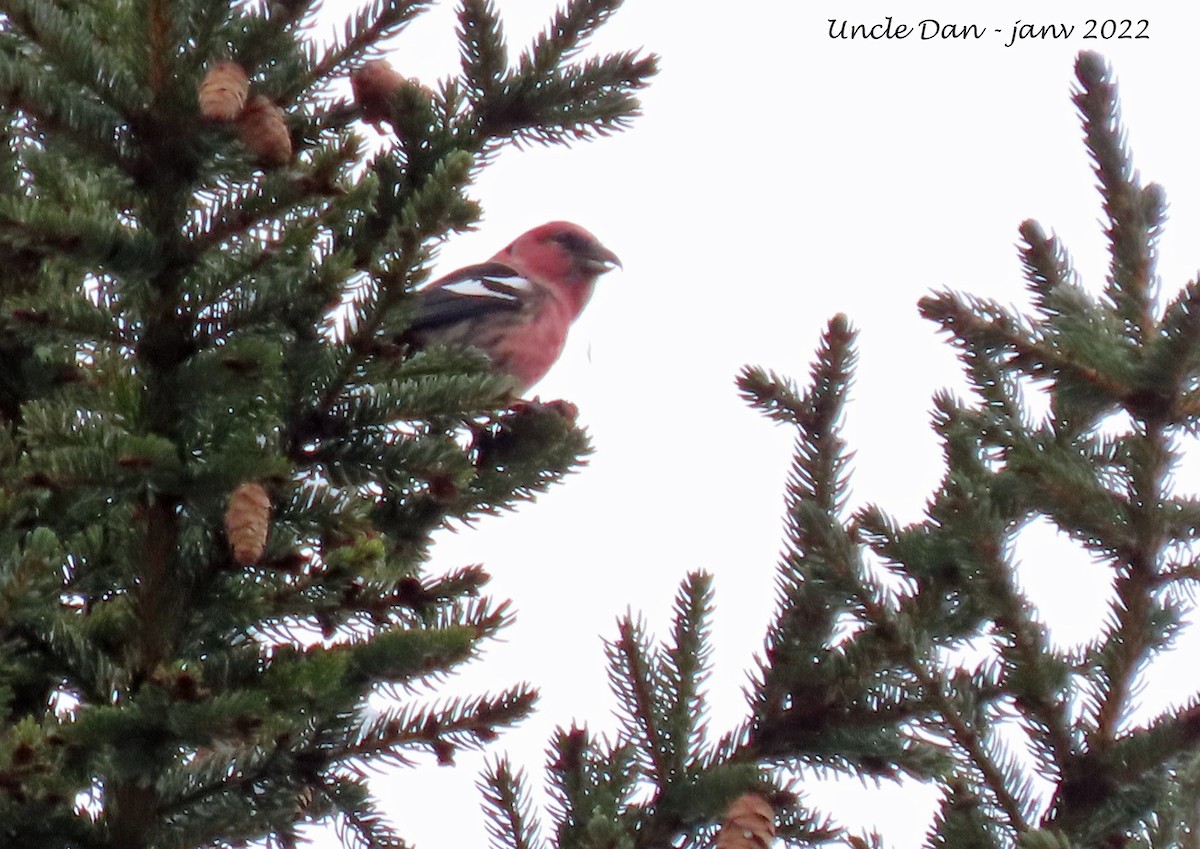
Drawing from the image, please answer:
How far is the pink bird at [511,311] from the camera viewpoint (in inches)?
Result: 177

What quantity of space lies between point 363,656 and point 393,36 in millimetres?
1322

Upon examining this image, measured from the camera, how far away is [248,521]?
163cm

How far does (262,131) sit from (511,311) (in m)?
2.90

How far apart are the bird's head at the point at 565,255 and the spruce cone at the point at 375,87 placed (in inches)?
106

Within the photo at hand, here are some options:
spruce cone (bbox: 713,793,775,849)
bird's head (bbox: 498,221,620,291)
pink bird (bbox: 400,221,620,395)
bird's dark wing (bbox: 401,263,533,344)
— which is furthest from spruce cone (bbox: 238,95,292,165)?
bird's head (bbox: 498,221,620,291)

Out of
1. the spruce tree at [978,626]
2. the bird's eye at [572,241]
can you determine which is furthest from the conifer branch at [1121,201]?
the bird's eye at [572,241]

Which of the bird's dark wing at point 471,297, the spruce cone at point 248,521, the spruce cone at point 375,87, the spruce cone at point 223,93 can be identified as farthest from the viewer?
the bird's dark wing at point 471,297

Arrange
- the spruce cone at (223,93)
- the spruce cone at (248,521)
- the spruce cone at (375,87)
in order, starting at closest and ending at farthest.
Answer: the spruce cone at (248,521), the spruce cone at (223,93), the spruce cone at (375,87)

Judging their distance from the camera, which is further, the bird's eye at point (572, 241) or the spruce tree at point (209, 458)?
the bird's eye at point (572, 241)

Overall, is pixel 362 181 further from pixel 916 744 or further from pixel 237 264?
pixel 916 744

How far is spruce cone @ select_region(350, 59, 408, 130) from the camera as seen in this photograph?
254cm

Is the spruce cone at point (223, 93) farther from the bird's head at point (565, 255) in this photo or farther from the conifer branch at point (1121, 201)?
the bird's head at point (565, 255)

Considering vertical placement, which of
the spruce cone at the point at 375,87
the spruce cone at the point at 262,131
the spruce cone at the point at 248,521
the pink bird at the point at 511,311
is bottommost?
the spruce cone at the point at 248,521

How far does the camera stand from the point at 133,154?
72.1 inches
